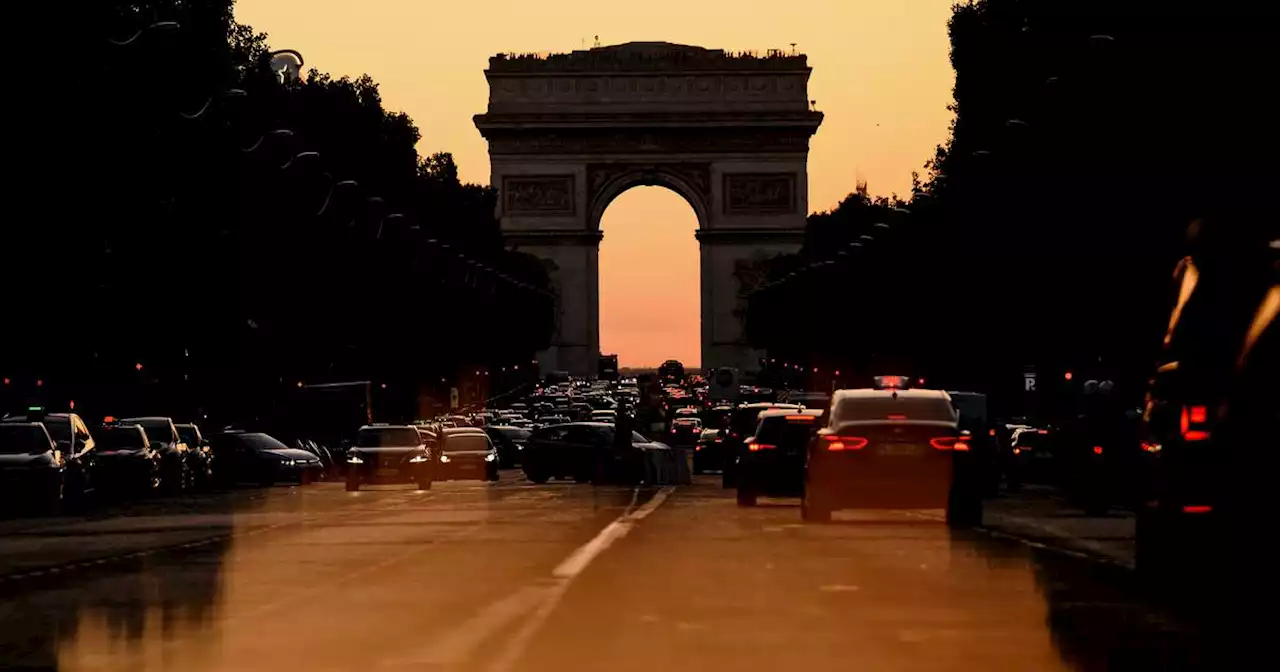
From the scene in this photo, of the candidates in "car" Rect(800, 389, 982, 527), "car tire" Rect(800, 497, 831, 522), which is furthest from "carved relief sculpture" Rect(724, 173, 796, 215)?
"car" Rect(800, 389, 982, 527)

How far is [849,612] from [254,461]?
48.0 meters

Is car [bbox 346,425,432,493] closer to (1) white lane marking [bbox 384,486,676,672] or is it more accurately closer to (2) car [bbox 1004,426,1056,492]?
(2) car [bbox 1004,426,1056,492]

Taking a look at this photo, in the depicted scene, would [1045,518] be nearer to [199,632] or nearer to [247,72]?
[199,632]

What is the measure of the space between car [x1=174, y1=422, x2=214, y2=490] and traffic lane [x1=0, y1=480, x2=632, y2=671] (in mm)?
25024

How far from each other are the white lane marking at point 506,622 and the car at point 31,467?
1909 centimetres

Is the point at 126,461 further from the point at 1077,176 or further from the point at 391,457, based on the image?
the point at 1077,176

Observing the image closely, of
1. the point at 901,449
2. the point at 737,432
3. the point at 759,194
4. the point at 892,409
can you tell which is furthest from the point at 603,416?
the point at 901,449

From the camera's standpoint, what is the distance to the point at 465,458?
6494 cm

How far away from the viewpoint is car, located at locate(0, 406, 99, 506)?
44.4m

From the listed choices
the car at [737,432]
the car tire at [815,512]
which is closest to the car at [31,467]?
the car at [737,432]

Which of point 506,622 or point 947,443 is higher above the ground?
point 947,443

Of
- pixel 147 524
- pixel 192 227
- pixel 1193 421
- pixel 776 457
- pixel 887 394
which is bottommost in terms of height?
pixel 147 524

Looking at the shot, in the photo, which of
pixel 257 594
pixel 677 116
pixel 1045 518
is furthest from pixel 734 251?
pixel 257 594

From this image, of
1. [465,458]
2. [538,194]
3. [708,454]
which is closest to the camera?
[465,458]
